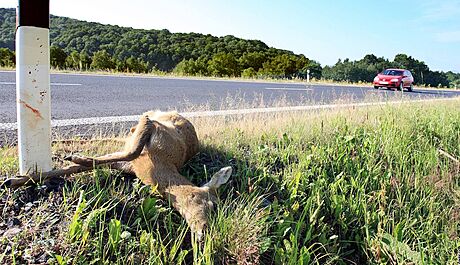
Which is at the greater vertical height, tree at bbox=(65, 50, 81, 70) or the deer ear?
tree at bbox=(65, 50, 81, 70)

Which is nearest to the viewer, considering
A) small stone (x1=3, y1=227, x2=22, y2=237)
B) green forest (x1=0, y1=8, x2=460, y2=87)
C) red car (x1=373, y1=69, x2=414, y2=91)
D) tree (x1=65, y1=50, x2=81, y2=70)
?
small stone (x1=3, y1=227, x2=22, y2=237)

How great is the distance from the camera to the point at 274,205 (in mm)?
2217

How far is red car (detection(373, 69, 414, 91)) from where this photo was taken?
62.0 feet

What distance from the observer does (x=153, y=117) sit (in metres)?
2.62

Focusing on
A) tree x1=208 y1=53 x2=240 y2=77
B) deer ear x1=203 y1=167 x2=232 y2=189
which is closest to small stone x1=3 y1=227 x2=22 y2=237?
deer ear x1=203 y1=167 x2=232 y2=189

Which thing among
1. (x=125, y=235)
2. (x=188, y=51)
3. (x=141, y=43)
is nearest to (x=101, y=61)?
(x=188, y=51)

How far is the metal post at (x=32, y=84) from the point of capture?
1938mm

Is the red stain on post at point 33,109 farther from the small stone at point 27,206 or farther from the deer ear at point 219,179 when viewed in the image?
the deer ear at point 219,179

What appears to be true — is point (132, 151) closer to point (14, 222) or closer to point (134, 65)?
point (14, 222)

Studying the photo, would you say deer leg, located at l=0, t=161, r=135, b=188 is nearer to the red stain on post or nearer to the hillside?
the red stain on post

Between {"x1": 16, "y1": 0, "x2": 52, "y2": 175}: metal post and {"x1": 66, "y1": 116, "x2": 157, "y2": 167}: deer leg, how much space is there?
0.57 ft

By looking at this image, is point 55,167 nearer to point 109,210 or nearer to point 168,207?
point 109,210

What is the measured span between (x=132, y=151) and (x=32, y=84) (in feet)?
1.85

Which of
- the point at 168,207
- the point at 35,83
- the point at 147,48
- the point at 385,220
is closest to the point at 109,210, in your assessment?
the point at 168,207
